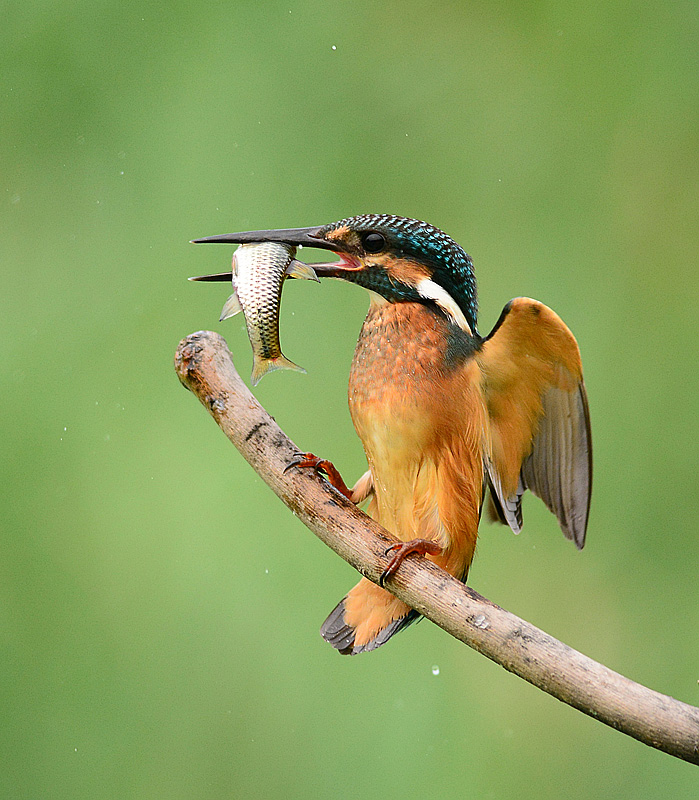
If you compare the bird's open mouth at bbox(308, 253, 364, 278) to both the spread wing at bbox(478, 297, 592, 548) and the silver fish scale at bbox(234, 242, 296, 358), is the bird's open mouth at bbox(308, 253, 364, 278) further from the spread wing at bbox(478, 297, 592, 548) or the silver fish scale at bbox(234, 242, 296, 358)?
the spread wing at bbox(478, 297, 592, 548)

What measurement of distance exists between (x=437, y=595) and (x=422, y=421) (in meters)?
0.26

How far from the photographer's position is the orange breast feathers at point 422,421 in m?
1.24

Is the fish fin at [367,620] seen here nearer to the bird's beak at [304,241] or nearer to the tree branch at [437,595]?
the tree branch at [437,595]

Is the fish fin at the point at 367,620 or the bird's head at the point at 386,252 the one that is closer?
the bird's head at the point at 386,252

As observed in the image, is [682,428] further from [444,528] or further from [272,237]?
[272,237]

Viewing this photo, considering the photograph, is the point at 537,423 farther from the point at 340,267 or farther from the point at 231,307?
the point at 231,307

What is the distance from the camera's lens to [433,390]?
1.24 metres

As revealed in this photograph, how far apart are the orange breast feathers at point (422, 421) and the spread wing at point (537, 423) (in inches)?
1.9

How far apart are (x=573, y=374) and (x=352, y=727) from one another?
137 cm

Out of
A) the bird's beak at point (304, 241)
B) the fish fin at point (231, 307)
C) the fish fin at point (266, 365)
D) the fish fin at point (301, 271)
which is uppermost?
the bird's beak at point (304, 241)

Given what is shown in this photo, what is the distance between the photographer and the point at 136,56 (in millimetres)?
2336

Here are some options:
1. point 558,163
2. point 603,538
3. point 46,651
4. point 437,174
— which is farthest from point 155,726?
point 558,163

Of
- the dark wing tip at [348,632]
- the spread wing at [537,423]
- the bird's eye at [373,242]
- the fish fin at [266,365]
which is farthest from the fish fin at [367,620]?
the bird's eye at [373,242]

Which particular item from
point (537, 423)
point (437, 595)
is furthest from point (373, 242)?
point (437, 595)
